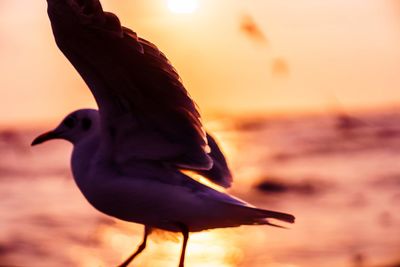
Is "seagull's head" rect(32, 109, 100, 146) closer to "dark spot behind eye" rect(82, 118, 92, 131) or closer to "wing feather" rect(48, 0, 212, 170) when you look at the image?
"dark spot behind eye" rect(82, 118, 92, 131)

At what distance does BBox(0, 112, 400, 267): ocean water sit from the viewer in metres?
11.7

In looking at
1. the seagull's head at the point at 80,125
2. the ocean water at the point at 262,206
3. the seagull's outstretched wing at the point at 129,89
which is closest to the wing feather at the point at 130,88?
the seagull's outstretched wing at the point at 129,89

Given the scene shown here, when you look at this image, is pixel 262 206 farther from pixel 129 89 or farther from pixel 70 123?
pixel 129 89

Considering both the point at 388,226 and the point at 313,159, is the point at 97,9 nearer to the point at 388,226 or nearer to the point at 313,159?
the point at 388,226

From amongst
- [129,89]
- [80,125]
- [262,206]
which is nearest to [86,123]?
[80,125]

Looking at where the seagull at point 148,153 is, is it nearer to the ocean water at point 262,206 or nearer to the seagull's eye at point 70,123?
the seagull's eye at point 70,123

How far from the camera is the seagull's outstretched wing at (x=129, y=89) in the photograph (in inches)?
192

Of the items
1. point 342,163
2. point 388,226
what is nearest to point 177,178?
point 388,226

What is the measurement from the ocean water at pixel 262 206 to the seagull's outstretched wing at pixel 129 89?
2.60 feet

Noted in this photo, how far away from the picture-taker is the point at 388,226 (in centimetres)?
1370

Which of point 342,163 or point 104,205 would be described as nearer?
point 104,205

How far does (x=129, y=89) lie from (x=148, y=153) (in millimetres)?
495

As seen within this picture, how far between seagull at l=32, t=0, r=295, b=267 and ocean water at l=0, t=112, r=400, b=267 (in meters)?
0.62

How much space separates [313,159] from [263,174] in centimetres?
317
